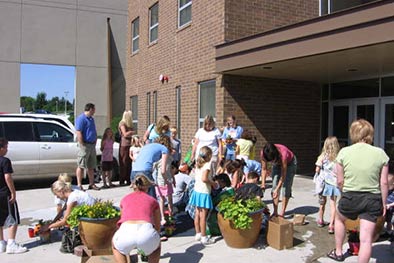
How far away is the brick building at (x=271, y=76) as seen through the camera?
31.5ft

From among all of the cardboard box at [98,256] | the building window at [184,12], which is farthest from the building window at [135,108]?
the cardboard box at [98,256]

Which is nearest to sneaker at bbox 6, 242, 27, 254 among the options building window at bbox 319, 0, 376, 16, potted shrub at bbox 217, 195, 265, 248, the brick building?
potted shrub at bbox 217, 195, 265, 248

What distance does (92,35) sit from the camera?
29844 mm

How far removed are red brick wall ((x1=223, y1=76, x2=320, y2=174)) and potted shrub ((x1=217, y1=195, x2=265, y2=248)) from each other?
5.64 metres

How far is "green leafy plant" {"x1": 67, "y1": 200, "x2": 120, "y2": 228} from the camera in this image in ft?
18.8

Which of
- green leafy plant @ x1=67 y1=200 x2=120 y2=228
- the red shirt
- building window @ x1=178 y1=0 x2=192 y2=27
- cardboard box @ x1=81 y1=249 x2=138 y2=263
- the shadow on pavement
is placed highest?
building window @ x1=178 y1=0 x2=192 y2=27

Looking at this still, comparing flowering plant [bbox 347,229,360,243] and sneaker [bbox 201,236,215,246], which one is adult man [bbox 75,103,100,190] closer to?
sneaker [bbox 201,236,215,246]

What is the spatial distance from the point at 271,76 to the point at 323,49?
12.2 ft

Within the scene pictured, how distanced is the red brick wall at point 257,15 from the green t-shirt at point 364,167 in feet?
23.4

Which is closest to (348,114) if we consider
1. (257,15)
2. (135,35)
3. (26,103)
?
(257,15)

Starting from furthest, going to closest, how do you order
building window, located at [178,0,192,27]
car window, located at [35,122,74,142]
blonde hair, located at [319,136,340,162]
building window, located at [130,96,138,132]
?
1. building window, located at [130,96,138,132]
2. building window, located at [178,0,192,27]
3. car window, located at [35,122,74,142]
4. blonde hair, located at [319,136,340,162]

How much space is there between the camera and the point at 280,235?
5.75 m

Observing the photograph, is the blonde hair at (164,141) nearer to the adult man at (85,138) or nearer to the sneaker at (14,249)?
the sneaker at (14,249)

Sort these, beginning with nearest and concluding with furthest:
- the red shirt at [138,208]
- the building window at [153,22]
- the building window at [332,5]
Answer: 1. the red shirt at [138,208]
2. the building window at [332,5]
3. the building window at [153,22]
